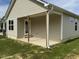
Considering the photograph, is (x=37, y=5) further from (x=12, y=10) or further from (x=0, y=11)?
(x=0, y=11)

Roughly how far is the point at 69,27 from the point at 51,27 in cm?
246

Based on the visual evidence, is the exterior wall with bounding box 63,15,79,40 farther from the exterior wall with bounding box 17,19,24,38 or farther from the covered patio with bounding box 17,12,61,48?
the exterior wall with bounding box 17,19,24,38

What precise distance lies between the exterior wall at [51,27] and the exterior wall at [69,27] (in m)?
0.81

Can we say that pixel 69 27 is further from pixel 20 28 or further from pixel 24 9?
pixel 20 28

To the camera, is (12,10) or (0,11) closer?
(12,10)

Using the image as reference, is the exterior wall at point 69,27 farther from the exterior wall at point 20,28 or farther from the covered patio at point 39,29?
the exterior wall at point 20,28

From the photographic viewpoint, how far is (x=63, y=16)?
1712cm

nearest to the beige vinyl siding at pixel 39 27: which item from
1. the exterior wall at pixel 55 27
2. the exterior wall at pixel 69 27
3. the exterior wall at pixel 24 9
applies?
the exterior wall at pixel 55 27

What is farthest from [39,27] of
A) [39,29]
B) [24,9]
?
[24,9]

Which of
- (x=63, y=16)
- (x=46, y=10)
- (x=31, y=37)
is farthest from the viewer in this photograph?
(x=31, y=37)

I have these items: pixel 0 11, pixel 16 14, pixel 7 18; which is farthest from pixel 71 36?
pixel 0 11

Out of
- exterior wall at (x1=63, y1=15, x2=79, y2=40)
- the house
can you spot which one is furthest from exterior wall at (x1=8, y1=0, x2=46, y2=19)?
exterior wall at (x1=63, y1=15, x2=79, y2=40)

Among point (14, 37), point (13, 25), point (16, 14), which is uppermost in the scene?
point (16, 14)

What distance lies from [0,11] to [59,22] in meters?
23.6
